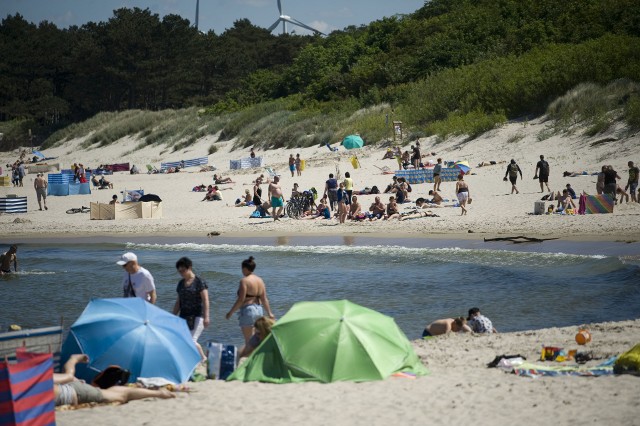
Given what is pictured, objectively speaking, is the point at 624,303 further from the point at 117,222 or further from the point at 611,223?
the point at 117,222

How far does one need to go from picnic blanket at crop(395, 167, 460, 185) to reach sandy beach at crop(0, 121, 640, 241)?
469 millimetres

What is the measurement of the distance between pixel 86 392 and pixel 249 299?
215cm

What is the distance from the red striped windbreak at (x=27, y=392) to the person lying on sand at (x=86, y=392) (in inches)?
34.4

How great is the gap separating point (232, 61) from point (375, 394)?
79.0 m

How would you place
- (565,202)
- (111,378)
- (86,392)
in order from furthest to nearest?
1. (565,202)
2. (111,378)
3. (86,392)

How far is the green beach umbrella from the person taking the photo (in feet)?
121

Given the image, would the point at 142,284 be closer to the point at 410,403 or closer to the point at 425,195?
the point at 410,403

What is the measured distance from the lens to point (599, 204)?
21.7 m

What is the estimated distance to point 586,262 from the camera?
17.7 meters

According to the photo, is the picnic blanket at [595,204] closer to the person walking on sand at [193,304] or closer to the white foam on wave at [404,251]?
the white foam on wave at [404,251]

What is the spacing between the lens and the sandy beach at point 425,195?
22.0 meters

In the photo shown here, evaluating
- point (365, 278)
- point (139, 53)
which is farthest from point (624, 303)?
point (139, 53)

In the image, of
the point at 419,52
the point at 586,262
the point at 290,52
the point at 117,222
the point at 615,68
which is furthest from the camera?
the point at 290,52

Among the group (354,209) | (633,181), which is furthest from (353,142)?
(633,181)
